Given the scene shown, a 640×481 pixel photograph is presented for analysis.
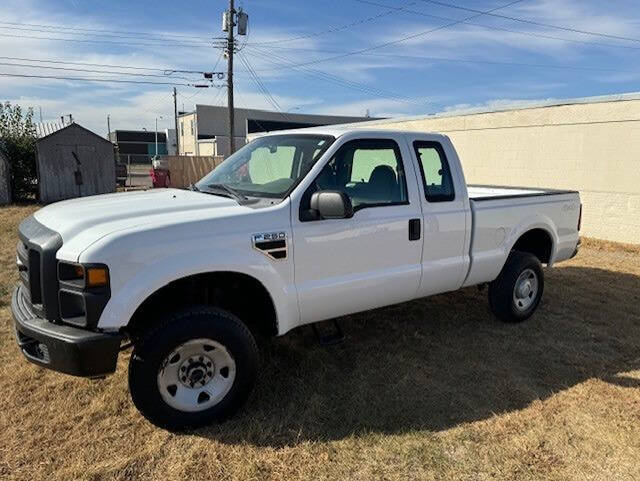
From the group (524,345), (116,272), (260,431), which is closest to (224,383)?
(260,431)

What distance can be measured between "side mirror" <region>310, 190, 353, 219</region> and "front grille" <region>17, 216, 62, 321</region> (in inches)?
64.3

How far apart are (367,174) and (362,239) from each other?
74cm

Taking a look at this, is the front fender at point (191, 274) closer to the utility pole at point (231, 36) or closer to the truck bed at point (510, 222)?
the truck bed at point (510, 222)

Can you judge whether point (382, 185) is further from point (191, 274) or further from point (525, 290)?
point (525, 290)

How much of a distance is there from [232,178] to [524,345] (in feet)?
10.4

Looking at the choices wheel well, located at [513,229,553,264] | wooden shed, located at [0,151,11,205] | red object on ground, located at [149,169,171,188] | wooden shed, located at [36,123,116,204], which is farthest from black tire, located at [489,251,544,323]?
red object on ground, located at [149,169,171,188]

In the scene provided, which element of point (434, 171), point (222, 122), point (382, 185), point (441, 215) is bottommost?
point (441, 215)

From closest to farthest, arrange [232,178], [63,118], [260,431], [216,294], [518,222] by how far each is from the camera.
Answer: [260,431] → [216,294] → [232,178] → [518,222] → [63,118]

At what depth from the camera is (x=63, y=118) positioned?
23062mm

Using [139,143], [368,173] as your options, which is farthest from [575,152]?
[139,143]

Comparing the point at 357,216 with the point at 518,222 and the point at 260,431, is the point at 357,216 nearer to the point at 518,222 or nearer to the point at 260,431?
the point at 260,431

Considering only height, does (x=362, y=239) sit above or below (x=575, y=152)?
below

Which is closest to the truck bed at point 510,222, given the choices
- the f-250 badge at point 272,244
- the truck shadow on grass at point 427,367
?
the truck shadow on grass at point 427,367

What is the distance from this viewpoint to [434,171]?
4.64m
